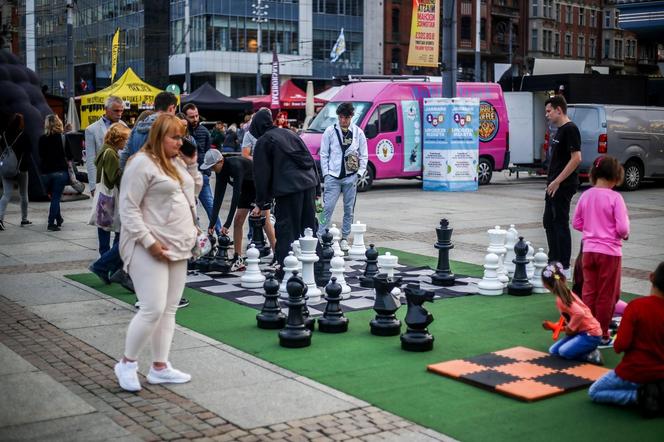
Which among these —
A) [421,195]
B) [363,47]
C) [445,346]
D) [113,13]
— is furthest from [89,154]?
[113,13]

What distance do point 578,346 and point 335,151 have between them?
6011 millimetres

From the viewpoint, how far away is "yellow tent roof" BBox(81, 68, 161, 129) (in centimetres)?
2852

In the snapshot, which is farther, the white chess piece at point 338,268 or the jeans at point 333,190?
the jeans at point 333,190

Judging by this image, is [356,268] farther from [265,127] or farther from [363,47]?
[363,47]

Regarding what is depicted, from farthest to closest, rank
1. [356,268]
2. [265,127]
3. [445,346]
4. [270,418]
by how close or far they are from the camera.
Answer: [356,268] < [265,127] < [445,346] < [270,418]

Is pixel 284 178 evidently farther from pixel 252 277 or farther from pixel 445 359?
pixel 445 359

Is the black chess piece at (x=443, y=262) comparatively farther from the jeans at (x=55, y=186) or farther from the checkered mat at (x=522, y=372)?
the jeans at (x=55, y=186)

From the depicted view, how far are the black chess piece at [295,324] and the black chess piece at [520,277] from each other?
281cm

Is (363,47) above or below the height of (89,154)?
above

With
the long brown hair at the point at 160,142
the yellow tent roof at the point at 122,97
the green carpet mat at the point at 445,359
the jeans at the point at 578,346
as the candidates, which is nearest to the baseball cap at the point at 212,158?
the green carpet mat at the point at 445,359

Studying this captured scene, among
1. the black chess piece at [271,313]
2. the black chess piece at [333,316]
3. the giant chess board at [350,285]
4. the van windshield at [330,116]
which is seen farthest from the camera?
the van windshield at [330,116]

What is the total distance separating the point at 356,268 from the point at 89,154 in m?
4.15

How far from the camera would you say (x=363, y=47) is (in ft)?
240

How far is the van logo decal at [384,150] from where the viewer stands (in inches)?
859
